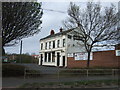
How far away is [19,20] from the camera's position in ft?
47.4

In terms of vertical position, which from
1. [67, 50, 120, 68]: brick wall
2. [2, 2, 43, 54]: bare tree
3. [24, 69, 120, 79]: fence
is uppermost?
[2, 2, 43, 54]: bare tree

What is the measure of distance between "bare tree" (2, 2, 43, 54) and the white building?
49.8ft

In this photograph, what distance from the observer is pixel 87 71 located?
1617cm

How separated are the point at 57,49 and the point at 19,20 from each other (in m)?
24.3

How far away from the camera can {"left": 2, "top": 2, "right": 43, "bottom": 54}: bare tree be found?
1378 centimetres

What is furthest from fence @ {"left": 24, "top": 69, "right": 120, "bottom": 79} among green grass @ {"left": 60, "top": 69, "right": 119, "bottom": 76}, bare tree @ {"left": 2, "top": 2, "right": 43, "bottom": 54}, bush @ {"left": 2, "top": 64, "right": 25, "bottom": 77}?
bare tree @ {"left": 2, "top": 2, "right": 43, "bottom": 54}

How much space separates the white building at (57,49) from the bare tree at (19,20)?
15.2m

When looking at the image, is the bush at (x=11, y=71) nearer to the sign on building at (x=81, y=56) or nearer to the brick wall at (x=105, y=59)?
the brick wall at (x=105, y=59)

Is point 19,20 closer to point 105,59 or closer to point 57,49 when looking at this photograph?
point 105,59

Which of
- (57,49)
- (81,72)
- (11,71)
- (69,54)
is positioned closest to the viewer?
(11,71)

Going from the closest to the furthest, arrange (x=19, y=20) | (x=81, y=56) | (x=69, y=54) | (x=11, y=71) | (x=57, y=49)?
1. (x=19, y=20)
2. (x=11, y=71)
3. (x=81, y=56)
4. (x=69, y=54)
5. (x=57, y=49)

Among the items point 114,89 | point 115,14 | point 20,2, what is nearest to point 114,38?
point 115,14

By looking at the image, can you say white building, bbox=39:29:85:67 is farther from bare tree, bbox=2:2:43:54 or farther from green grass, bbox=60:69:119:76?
bare tree, bbox=2:2:43:54

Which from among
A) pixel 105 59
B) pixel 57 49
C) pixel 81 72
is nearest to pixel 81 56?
pixel 105 59
